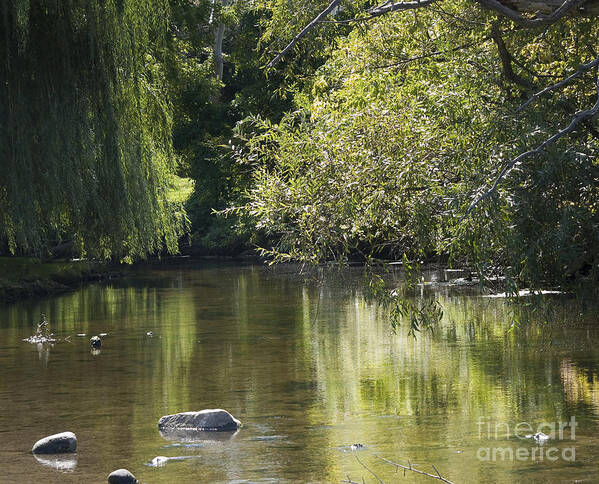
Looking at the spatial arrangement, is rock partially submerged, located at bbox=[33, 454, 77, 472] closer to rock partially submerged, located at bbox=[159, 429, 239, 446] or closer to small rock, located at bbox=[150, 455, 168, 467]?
Answer: small rock, located at bbox=[150, 455, 168, 467]

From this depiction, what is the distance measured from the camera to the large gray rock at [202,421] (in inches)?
458

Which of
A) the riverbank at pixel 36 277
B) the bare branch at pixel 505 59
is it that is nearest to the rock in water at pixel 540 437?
the bare branch at pixel 505 59

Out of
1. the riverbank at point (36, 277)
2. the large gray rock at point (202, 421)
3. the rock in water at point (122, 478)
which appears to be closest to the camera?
the rock in water at point (122, 478)

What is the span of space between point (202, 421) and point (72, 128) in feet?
13.5

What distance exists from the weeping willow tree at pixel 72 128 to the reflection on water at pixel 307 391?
8.54ft

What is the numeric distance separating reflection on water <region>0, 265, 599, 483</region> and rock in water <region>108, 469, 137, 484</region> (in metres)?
0.27

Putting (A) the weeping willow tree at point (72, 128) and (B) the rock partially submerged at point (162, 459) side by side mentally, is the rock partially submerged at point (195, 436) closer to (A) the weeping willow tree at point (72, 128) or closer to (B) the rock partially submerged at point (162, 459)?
(B) the rock partially submerged at point (162, 459)

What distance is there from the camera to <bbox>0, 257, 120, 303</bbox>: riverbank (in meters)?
29.4

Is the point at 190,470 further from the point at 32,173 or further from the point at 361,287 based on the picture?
the point at 361,287

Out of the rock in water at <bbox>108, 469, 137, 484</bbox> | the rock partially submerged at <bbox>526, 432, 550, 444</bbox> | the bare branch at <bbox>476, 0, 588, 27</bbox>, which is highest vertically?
the bare branch at <bbox>476, 0, 588, 27</bbox>

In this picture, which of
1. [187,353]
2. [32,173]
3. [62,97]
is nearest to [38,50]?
[62,97]

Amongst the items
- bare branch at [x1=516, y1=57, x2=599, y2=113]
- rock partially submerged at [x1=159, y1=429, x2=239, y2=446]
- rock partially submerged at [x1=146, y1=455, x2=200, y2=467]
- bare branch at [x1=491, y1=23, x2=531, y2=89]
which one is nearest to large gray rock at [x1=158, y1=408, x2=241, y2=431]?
rock partially submerged at [x1=159, y1=429, x2=239, y2=446]

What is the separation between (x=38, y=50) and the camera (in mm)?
9281

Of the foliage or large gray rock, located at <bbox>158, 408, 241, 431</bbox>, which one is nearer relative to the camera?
the foliage
